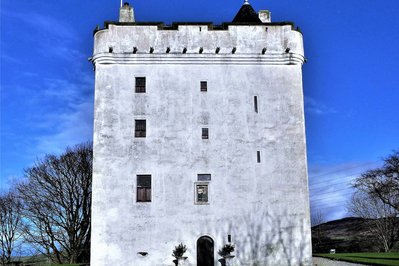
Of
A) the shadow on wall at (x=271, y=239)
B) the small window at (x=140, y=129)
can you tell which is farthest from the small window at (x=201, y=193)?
the small window at (x=140, y=129)

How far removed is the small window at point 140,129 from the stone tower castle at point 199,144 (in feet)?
0.25

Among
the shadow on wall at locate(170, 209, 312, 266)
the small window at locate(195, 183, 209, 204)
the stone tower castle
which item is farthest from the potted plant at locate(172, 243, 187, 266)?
the small window at locate(195, 183, 209, 204)

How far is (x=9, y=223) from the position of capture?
4328cm

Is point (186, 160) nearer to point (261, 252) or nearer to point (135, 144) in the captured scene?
point (135, 144)

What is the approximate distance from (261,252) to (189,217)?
158 inches

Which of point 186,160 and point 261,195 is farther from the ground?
point 186,160

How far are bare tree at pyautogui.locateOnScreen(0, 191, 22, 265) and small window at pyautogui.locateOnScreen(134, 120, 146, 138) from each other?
2185 cm

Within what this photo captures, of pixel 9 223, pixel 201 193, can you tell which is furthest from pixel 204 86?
pixel 9 223

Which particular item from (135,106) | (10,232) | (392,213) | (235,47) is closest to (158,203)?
(135,106)

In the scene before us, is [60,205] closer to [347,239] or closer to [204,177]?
[204,177]

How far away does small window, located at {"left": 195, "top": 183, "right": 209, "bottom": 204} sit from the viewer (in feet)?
81.9

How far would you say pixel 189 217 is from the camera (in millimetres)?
24625

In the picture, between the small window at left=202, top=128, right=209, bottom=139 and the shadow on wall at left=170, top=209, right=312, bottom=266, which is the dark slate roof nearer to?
the small window at left=202, top=128, right=209, bottom=139

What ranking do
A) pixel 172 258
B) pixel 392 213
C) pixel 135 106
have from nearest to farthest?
pixel 172 258, pixel 135 106, pixel 392 213
